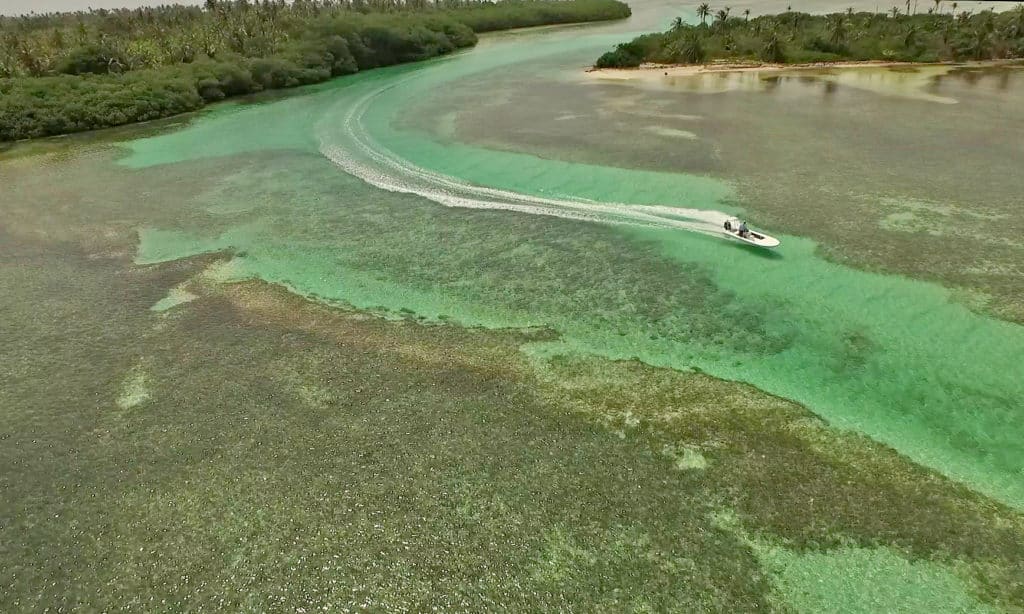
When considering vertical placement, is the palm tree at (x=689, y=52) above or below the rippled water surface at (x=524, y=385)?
above

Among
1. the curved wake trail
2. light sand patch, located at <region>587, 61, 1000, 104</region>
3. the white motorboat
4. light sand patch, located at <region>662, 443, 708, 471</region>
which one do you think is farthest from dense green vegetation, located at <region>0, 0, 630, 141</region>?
light sand patch, located at <region>662, 443, 708, 471</region>

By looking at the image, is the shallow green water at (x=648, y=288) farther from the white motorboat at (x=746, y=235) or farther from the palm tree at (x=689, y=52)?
the palm tree at (x=689, y=52)

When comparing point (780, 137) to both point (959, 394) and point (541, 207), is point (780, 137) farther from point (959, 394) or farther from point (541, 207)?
point (959, 394)

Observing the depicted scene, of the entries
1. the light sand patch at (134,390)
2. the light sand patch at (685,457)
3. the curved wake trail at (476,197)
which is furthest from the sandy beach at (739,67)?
the light sand patch at (134,390)

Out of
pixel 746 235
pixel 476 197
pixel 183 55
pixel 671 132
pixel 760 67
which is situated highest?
pixel 183 55

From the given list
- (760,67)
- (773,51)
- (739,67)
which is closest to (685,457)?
(739,67)

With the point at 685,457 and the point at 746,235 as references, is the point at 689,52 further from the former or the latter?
the point at 685,457

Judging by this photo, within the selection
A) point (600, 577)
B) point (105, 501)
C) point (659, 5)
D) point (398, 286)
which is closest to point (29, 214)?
point (398, 286)
